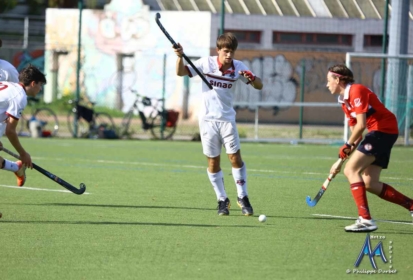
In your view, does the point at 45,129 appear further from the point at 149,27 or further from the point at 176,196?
the point at 176,196

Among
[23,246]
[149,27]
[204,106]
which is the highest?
[149,27]

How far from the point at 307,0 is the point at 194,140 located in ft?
35.7

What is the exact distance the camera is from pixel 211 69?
29.9 feet

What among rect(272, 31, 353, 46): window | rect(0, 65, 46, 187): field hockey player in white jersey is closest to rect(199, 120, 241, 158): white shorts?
rect(0, 65, 46, 187): field hockey player in white jersey

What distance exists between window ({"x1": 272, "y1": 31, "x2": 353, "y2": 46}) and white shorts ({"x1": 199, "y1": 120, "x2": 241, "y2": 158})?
2330 centimetres

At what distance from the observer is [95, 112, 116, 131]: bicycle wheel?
2176 cm

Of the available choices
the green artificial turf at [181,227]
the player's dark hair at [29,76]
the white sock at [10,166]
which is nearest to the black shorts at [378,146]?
the green artificial turf at [181,227]

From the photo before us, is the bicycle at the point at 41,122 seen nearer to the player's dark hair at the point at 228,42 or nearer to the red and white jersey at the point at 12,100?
the player's dark hair at the point at 228,42

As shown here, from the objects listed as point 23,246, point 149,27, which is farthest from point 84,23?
point 23,246

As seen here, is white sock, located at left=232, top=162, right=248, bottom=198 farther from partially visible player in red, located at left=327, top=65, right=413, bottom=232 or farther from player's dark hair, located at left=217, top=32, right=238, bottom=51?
partially visible player in red, located at left=327, top=65, right=413, bottom=232

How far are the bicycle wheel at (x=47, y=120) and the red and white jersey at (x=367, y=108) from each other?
14.5 m

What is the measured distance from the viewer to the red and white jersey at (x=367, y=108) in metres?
7.86

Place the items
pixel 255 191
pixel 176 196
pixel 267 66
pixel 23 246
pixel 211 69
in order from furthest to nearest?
pixel 267 66, pixel 255 191, pixel 176 196, pixel 211 69, pixel 23 246

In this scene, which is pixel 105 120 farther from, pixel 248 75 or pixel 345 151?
pixel 345 151
